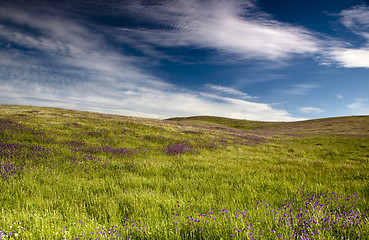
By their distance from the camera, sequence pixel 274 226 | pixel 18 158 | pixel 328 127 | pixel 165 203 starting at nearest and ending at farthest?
pixel 274 226 → pixel 165 203 → pixel 18 158 → pixel 328 127

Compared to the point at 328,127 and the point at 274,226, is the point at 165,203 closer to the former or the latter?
the point at 274,226

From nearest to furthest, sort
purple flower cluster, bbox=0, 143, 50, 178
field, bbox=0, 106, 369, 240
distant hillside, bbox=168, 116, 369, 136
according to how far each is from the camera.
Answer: field, bbox=0, 106, 369, 240 < purple flower cluster, bbox=0, 143, 50, 178 < distant hillside, bbox=168, 116, 369, 136

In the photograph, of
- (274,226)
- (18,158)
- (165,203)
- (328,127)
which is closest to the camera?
(274,226)

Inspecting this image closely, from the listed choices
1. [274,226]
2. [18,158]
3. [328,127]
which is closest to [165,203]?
[274,226]

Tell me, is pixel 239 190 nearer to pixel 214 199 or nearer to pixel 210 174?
pixel 214 199

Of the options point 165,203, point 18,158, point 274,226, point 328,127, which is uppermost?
point 328,127

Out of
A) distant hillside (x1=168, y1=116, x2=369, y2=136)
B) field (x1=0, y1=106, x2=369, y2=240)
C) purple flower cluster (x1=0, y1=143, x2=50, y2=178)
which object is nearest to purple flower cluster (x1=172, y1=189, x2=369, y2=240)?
field (x1=0, y1=106, x2=369, y2=240)

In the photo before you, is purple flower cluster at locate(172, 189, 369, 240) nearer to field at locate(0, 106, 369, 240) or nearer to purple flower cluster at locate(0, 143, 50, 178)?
field at locate(0, 106, 369, 240)

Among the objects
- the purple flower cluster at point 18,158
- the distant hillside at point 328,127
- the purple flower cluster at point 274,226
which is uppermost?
the distant hillside at point 328,127

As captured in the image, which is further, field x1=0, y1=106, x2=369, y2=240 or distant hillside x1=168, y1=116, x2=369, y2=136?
distant hillside x1=168, y1=116, x2=369, y2=136

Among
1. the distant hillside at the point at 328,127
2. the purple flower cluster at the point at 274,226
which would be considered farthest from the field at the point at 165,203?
the distant hillside at the point at 328,127

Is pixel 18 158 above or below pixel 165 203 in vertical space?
below

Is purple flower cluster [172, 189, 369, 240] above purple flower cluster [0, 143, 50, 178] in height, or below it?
above

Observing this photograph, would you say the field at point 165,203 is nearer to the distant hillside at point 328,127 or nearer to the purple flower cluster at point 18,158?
the purple flower cluster at point 18,158
